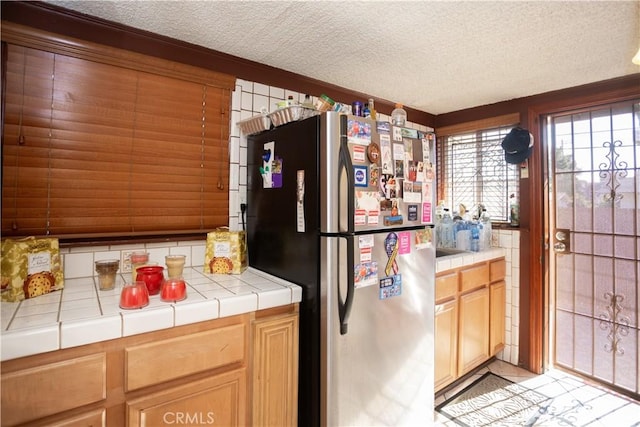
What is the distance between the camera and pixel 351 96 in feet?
8.24

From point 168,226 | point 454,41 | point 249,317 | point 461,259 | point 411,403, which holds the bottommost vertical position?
point 411,403

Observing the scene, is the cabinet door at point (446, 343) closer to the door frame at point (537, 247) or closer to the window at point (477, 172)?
the door frame at point (537, 247)

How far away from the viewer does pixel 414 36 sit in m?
1.67

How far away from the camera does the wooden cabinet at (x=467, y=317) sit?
2.15m

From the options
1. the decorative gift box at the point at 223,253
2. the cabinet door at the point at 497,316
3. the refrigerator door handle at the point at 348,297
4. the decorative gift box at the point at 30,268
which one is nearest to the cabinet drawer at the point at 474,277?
the cabinet door at the point at 497,316

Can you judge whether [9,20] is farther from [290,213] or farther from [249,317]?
[249,317]

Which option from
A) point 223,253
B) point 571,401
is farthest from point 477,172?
point 223,253

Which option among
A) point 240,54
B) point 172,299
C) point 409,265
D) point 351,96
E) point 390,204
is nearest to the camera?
point 172,299

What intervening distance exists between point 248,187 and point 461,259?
59.5 inches

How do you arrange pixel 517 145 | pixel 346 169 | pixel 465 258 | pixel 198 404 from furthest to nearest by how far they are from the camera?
pixel 517 145 → pixel 465 258 → pixel 346 169 → pixel 198 404

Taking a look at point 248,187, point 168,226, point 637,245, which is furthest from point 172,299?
point 637,245

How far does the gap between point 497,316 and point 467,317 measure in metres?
0.50

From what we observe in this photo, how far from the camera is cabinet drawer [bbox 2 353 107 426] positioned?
37.1 inches

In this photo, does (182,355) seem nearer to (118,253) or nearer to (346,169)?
(118,253)
